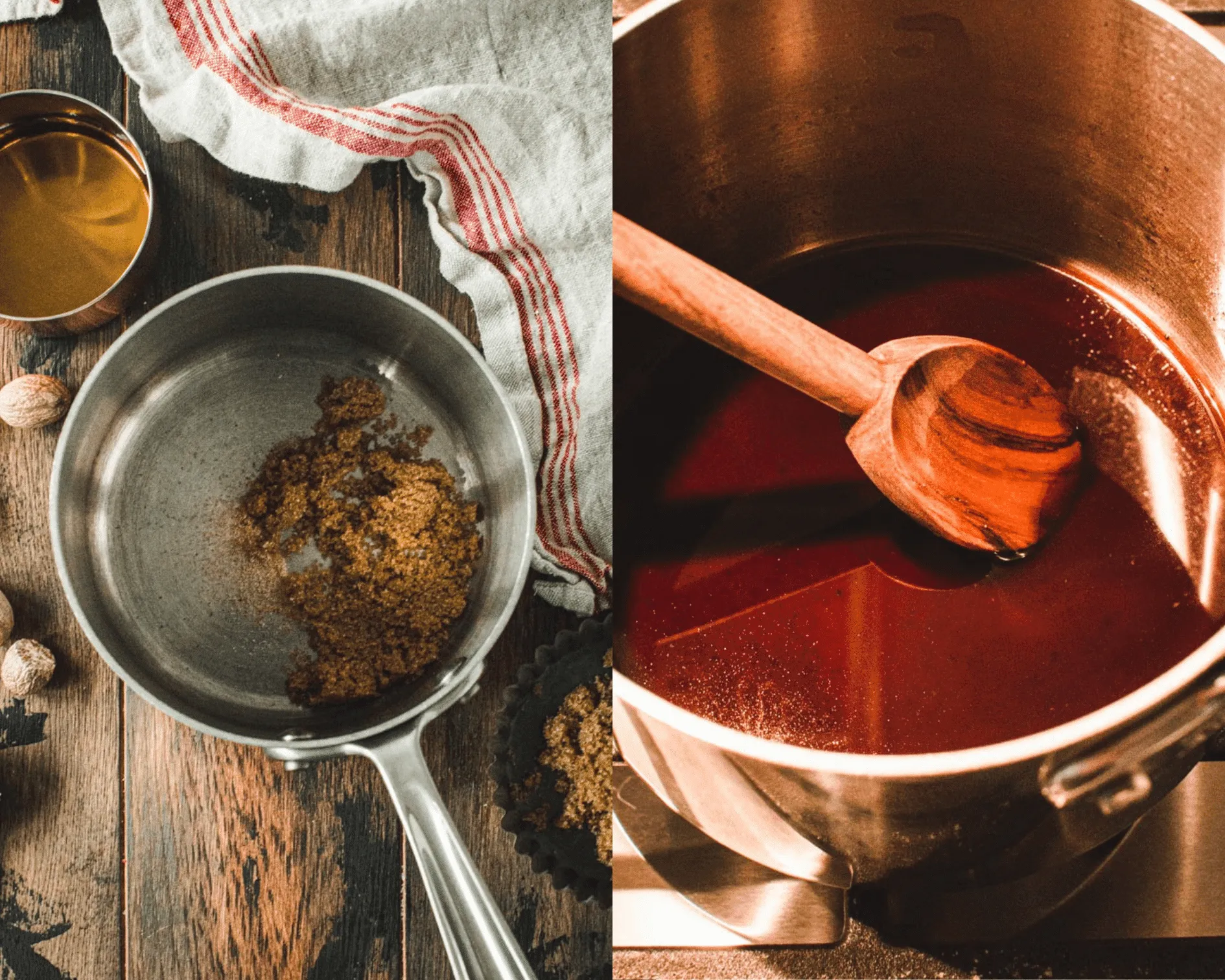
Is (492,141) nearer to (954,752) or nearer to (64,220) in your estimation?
(64,220)

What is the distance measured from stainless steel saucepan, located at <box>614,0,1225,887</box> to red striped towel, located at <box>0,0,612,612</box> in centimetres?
15

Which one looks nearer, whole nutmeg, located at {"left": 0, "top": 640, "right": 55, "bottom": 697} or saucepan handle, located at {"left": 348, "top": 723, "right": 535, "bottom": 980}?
saucepan handle, located at {"left": 348, "top": 723, "right": 535, "bottom": 980}

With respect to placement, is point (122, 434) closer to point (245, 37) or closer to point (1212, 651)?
point (245, 37)

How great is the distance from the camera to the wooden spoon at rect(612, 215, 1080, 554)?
30 centimetres

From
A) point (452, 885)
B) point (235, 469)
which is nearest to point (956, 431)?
point (452, 885)

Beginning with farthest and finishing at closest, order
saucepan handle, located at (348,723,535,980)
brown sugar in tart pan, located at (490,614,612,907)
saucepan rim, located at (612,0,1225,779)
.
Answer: brown sugar in tart pan, located at (490,614,612,907) → saucepan handle, located at (348,723,535,980) → saucepan rim, located at (612,0,1225,779)

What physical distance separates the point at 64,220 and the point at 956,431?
0.45 metres

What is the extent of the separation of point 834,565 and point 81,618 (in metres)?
0.33

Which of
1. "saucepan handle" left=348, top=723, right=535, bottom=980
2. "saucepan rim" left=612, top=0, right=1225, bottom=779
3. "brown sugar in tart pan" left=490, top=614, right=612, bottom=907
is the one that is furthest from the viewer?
"brown sugar in tart pan" left=490, top=614, right=612, bottom=907

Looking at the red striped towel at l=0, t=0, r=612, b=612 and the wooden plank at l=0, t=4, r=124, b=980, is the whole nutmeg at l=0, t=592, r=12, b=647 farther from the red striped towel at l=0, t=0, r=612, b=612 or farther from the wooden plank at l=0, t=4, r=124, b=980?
the red striped towel at l=0, t=0, r=612, b=612

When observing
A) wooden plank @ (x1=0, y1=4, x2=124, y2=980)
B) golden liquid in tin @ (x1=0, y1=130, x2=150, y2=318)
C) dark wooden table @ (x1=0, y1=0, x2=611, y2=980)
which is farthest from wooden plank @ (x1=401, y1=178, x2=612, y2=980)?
golden liquid in tin @ (x1=0, y1=130, x2=150, y2=318)

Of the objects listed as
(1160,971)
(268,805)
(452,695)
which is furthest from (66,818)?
(1160,971)

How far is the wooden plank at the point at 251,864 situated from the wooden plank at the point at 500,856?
0.02 m

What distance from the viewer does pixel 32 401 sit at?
19.4 inches
